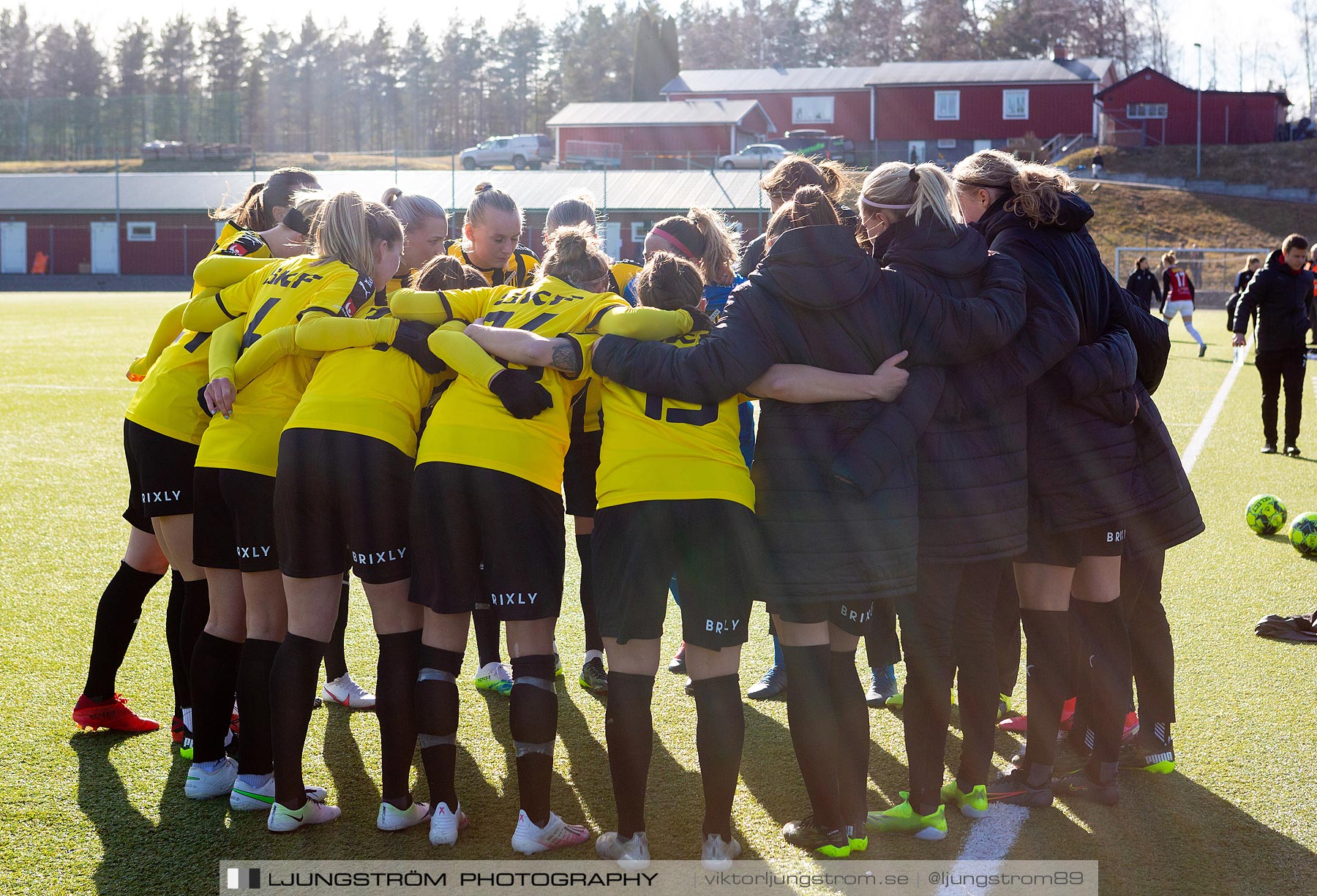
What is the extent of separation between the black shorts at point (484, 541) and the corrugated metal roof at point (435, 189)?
36302mm

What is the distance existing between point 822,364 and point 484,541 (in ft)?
3.80

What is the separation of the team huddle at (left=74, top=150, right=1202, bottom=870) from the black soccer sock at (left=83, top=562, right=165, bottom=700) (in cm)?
54

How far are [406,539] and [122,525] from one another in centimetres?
508

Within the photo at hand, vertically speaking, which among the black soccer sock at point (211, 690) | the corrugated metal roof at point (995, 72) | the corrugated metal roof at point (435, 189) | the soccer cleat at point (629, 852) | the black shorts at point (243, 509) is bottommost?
the soccer cleat at point (629, 852)

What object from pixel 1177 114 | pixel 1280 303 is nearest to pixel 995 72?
pixel 1177 114

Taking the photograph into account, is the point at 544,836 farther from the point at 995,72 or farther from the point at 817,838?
the point at 995,72

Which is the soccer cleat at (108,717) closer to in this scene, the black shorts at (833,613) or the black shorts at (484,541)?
the black shorts at (484,541)

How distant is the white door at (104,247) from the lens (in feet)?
156

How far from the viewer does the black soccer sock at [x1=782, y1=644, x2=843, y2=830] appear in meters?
3.38

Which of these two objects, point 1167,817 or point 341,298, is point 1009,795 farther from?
point 341,298

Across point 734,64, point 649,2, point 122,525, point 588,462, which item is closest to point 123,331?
point 122,525

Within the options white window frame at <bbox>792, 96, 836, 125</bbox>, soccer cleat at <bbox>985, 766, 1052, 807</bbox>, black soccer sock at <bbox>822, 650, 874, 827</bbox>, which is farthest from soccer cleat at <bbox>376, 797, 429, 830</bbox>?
white window frame at <bbox>792, 96, 836, 125</bbox>

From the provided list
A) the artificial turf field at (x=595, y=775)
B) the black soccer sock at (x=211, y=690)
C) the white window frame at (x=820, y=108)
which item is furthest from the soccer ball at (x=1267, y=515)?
the white window frame at (x=820, y=108)

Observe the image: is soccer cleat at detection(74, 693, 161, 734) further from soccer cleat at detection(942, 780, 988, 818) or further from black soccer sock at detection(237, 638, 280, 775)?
soccer cleat at detection(942, 780, 988, 818)
